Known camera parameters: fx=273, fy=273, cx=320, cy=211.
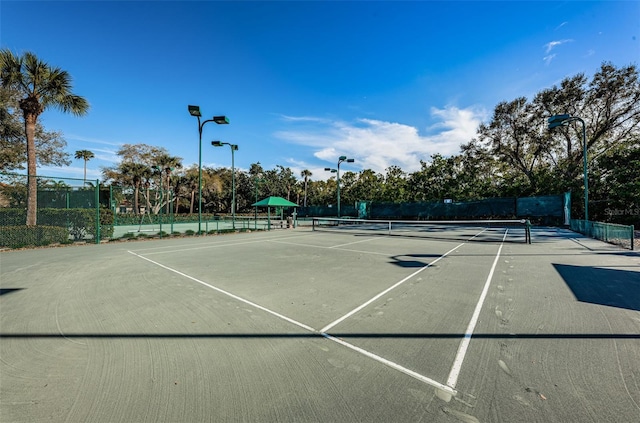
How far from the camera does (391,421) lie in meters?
2.00

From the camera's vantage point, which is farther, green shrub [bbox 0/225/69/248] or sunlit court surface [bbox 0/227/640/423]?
green shrub [bbox 0/225/69/248]

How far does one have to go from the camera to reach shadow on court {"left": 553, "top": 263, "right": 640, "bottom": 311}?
15.4 feet

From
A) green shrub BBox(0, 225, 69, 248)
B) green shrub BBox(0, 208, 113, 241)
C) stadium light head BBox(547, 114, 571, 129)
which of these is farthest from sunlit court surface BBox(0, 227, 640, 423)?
stadium light head BBox(547, 114, 571, 129)

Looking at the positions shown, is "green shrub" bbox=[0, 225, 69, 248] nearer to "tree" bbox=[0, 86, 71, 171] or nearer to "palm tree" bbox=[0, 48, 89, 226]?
"palm tree" bbox=[0, 48, 89, 226]

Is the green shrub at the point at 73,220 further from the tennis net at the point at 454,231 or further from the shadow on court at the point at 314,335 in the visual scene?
the tennis net at the point at 454,231

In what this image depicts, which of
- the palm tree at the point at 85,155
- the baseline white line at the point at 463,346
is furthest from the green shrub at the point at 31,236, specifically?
the palm tree at the point at 85,155

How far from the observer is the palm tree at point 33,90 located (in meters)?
12.7

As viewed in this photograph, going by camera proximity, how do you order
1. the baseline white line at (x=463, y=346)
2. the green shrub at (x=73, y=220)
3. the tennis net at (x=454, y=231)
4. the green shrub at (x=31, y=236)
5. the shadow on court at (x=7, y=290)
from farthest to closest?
the tennis net at (x=454, y=231) → the green shrub at (x=73, y=220) → the green shrub at (x=31, y=236) → the shadow on court at (x=7, y=290) → the baseline white line at (x=463, y=346)

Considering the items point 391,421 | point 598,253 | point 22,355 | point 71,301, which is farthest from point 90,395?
point 598,253

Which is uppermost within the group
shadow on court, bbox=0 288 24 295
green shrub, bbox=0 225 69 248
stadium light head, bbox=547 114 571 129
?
stadium light head, bbox=547 114 571 129

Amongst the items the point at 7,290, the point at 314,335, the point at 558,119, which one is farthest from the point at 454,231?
the point at 7,290

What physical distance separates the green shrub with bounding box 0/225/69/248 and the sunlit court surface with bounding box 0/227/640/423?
25.0 feet

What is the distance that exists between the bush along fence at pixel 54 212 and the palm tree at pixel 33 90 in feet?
2.03

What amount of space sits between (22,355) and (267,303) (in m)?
2.91
